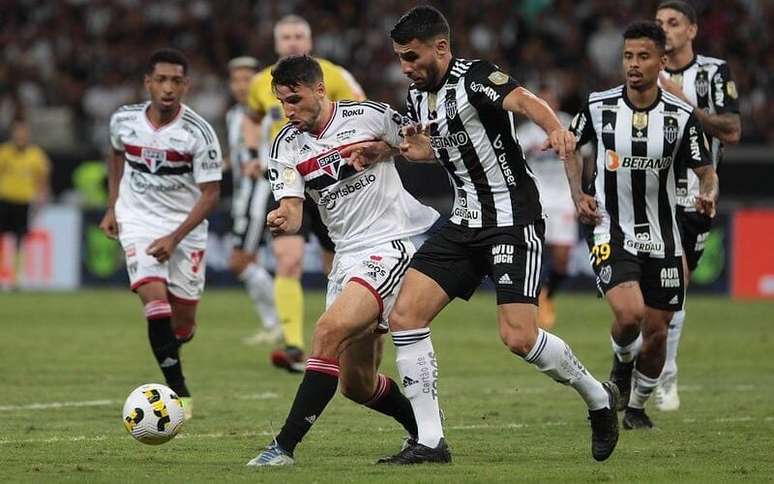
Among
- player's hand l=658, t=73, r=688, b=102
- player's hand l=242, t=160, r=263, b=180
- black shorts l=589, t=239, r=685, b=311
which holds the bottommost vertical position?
black shorts l=589, t=239, r=685, b=311

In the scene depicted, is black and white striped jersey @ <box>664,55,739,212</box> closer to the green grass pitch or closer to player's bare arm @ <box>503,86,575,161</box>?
the green grass pitch

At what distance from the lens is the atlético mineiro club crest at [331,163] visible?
24.6ft

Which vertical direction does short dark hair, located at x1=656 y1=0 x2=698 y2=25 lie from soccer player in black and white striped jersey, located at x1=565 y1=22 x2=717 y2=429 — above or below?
above

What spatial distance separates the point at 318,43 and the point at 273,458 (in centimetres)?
1926

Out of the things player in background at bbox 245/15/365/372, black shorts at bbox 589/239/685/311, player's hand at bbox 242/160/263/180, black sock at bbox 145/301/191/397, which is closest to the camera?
black shorts at bbox 589/239/685/311

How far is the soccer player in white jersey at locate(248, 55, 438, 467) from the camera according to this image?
7355 millimetres

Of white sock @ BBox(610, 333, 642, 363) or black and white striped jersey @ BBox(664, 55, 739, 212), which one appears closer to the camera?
white sock @ BBox(610, 333, 642, 363)

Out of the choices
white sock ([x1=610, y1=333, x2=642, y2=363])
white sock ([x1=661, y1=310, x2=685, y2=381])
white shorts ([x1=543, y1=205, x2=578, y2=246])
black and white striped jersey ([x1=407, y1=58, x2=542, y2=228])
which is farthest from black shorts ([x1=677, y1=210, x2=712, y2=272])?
white shorts ([x1=543, y1=205, x2=578, y2=246])

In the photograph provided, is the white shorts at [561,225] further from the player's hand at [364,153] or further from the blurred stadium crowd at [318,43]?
the player's hand at [364,153]

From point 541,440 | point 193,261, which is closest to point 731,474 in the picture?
point 541,440

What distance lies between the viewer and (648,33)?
8547mm

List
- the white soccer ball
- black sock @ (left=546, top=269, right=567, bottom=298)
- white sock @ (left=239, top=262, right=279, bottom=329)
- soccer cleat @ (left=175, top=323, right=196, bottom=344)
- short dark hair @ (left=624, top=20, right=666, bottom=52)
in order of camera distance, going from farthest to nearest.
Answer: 1. black sock @ (left=546, top=269, right=567, bottom=298)
2. white sock @ (left=239, top=262, right=279, bottom=329)
3. soccer cleat @ (left=175, top=323, right=196, bottom=344)
4. short dark hair @ (left=624, top=20, right=666, bottom=52)
5. the white soccer ball

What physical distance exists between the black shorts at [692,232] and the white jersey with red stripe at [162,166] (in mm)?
3054

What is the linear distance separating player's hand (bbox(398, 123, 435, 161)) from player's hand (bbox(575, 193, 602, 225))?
4.90ft
